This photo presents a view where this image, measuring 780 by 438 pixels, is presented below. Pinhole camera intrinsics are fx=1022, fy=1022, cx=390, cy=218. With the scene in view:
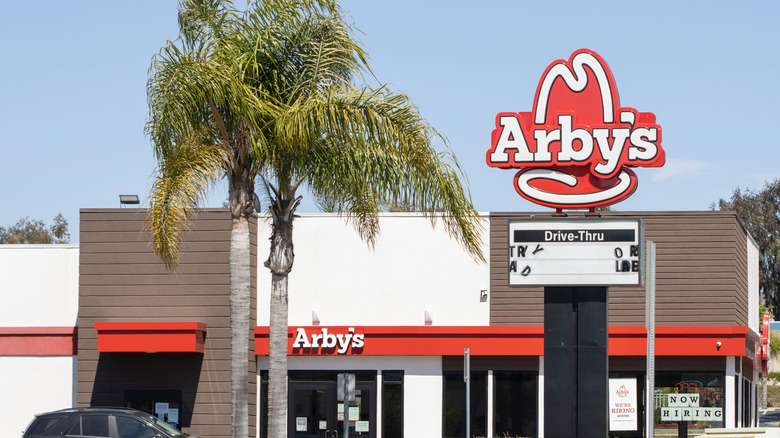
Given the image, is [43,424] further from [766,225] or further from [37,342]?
[766,225]

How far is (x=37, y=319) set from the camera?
28641 millimetres

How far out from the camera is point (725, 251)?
1092 inches

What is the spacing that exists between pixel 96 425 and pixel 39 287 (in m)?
9.95

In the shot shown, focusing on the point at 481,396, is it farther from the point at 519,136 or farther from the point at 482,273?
the point at 519,136

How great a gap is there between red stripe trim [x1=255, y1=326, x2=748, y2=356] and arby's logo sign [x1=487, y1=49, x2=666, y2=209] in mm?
10557

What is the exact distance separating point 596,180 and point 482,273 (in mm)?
11026

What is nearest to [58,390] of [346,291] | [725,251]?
[346,291]

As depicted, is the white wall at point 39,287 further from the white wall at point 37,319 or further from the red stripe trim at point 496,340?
the red stripe trim at point 496,340

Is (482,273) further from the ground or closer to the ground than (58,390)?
further from the ground

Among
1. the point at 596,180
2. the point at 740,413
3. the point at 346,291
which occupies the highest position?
the point at 596,180

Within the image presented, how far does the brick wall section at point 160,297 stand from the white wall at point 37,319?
1.27m

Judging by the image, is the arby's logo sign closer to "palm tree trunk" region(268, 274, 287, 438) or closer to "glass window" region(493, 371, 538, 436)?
"palm tree trunk" region(268, 274, 287, 438)

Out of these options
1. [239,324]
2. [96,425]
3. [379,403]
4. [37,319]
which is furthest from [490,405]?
[37,319]

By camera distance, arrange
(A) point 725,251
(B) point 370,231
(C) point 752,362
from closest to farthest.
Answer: (B) point 370,231 → (A) point 725,251 → (C) point 752,362
